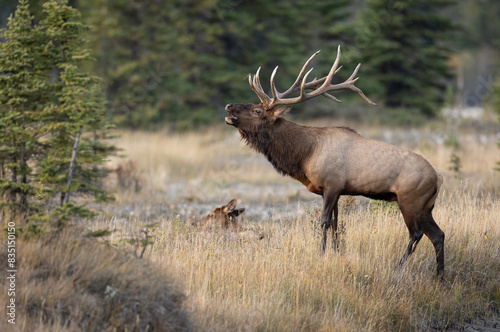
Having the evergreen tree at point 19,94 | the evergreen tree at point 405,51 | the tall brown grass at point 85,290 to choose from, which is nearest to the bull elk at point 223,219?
the evergreen tree at point 19,94

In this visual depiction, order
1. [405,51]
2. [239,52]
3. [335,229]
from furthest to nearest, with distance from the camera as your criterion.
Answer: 1. [405,51]
2. [239,52]
3. [335,229]

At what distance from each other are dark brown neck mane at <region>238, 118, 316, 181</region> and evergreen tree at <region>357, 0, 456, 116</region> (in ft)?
70.3

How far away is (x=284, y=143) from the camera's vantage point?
339 inches

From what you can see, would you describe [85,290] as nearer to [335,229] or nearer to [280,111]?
[335,229]

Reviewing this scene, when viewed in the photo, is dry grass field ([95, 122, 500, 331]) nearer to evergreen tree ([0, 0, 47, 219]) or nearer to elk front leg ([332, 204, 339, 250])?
elk front leg ([332, 204, 339, 250])

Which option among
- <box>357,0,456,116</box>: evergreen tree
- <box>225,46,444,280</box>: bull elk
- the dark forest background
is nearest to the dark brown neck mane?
<box>225,46,444,280</box>: bull elk

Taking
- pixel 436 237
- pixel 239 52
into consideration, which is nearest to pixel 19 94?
pixel 436 237

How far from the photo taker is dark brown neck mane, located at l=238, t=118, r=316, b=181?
8.46 metres

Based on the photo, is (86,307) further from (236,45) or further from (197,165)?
(236,45)

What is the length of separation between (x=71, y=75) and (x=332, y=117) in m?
21.8

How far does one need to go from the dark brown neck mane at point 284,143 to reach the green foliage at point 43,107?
2363 millimetres

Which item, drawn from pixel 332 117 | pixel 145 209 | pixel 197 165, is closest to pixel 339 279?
pixel 145 209

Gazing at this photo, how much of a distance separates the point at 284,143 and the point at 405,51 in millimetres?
23173

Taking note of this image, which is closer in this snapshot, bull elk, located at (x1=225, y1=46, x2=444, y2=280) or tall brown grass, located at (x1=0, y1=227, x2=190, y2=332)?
tall brown grass, located at (x1=0, y1=227, x2=190, y2=332)
